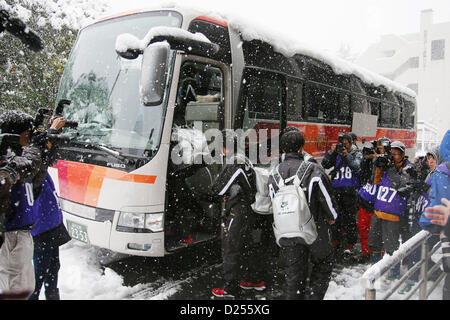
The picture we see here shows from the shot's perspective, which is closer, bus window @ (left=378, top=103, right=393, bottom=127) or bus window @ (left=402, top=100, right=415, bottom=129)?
bus window @ (left=378, top=103, right=393, bottom=127)

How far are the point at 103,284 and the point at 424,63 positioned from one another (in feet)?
116

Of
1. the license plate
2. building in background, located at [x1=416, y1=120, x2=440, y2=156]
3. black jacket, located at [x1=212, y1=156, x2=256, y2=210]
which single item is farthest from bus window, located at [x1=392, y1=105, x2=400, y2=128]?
building in background, located at [x1=416, y1=120, x2=440, y2=156]

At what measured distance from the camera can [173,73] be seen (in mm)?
4215

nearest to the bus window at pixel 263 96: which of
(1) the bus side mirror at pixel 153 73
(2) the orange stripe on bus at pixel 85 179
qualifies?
(1) the bus side mirror at pixel 153 73

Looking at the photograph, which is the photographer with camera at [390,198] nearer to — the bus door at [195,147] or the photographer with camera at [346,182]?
the photographer with camera at [346,182]

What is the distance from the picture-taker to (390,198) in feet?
14.3

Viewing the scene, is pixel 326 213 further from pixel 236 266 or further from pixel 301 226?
pixel 236 266

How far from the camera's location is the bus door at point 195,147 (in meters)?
4.44

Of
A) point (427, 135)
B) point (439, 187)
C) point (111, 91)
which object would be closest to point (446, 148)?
point (439, 187)

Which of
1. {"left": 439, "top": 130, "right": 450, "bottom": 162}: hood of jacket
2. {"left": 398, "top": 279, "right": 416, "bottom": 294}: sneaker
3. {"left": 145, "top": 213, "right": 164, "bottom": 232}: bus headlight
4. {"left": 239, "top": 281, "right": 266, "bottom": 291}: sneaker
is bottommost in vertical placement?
{"left": 239, "top": 281, "right": 266, "bottom": 291}: sneaker

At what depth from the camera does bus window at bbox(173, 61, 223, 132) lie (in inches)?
179

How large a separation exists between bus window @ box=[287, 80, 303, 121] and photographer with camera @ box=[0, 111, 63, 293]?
4.10 m

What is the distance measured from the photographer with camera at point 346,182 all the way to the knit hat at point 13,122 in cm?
447

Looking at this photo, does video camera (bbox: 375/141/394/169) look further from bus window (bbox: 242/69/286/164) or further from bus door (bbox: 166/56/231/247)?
bus door (bbox: 166/56/231/247)
